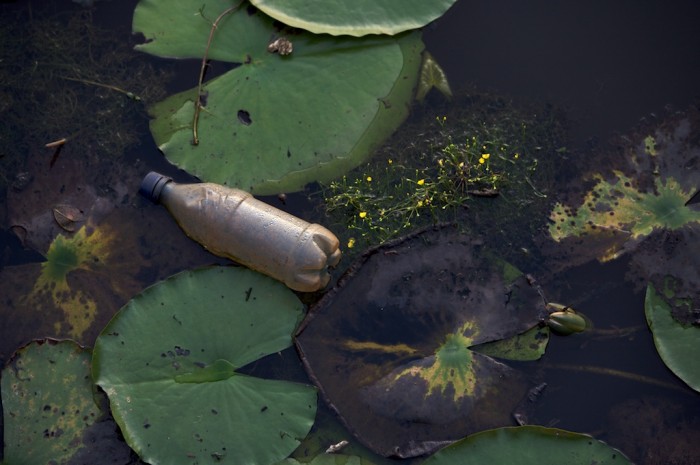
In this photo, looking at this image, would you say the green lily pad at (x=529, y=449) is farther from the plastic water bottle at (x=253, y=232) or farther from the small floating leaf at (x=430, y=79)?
the small floating leaf at (x=430, y=79)

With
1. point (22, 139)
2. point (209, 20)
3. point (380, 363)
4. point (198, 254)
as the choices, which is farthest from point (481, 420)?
point (22, 139)

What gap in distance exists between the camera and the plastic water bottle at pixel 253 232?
12.7 ft

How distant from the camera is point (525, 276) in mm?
3906

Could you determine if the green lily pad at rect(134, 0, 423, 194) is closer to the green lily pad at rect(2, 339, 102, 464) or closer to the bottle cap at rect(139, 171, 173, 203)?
the bottle cap at rect(139, 171, 173, 203)

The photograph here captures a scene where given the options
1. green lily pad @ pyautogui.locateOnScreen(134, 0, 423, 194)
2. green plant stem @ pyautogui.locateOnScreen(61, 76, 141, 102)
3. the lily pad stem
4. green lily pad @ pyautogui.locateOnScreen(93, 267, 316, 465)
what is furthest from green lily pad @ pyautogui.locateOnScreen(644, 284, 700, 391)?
green plant stem @ pyautogui.locateOnScreen(61, 76, 141, 102)

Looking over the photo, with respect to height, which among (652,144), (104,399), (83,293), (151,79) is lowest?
(104,399)

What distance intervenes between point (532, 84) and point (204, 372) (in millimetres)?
2548

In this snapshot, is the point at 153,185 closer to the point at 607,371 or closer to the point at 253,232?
the point at 253,232

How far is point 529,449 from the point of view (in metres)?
3.58

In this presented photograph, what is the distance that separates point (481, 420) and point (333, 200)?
1.45 metres

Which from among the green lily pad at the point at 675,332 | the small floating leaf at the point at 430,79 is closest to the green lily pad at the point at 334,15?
the small floating leaf at the point at 430,79

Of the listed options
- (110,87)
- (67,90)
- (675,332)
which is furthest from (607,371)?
(67,90)

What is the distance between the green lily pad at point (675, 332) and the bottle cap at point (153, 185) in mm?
2702

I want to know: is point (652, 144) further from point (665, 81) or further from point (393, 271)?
point (393, 271)
